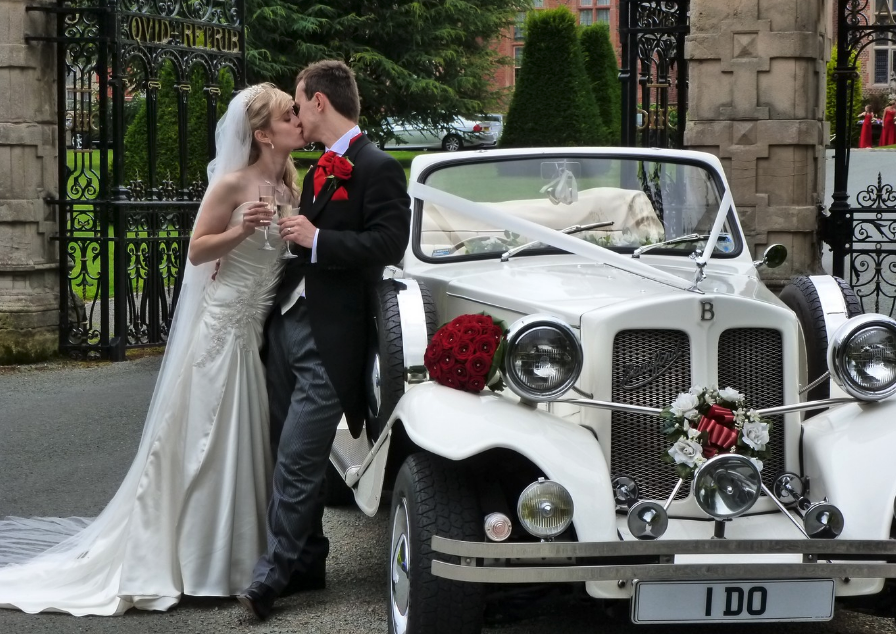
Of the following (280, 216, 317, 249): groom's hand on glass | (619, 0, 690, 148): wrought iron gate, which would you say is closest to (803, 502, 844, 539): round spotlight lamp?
(280, 216, 317, 249): groom's hand on glass

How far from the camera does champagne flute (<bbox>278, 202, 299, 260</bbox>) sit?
481cm

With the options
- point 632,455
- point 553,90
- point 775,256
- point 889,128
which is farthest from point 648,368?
point 889,128

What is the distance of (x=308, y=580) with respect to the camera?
5.02 meters

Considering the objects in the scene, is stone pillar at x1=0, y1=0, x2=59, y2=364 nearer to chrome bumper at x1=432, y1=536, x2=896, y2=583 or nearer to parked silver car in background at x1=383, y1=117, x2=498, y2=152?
chrome bumper at x1=432, y1=536, x2=896, y2=583

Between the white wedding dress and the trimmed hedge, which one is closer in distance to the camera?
the white wedding dress

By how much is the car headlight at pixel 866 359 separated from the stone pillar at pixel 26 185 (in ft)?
27.2

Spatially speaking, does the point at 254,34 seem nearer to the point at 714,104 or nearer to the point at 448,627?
the point at 714,104

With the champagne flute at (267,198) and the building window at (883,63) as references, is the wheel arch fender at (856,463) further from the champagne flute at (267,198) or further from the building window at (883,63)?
the building window at (883,63)

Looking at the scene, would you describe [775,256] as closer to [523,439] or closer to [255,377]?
[523,439]

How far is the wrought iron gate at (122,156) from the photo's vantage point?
36.0 feet

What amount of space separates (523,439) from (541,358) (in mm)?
A: 298

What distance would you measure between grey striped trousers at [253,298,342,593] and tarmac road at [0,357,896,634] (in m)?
0.21

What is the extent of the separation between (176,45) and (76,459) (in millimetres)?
5388

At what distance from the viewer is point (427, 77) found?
42.1m
